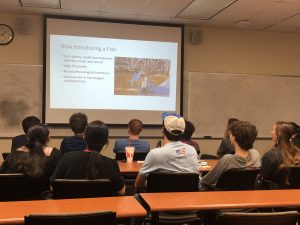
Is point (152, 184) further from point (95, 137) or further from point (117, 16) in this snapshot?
point (117, 16)

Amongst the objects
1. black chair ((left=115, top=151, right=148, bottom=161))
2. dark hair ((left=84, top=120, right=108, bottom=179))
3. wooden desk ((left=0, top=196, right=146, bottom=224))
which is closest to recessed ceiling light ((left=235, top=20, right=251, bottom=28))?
black chair ((left=115, top=151, right=148, bottom=161))

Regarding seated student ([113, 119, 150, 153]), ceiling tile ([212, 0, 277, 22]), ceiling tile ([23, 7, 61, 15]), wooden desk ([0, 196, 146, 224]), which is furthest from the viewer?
ceiling tile ([23, 7, 61, 15])

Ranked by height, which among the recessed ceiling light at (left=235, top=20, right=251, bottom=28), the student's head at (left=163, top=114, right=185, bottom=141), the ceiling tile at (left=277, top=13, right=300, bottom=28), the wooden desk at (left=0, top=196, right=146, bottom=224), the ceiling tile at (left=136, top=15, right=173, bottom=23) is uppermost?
the ceiling tile at (left=277, top=13, right=300, bottom=28)

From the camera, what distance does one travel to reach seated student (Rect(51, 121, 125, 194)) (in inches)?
95.5

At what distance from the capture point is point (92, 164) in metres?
2.41

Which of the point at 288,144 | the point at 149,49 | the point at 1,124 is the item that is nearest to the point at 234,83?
the point at 149,49

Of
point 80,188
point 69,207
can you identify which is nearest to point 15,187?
point 80,188

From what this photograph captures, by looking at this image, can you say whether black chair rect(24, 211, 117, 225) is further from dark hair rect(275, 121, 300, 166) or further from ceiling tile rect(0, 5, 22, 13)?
ceiling tile rect(0, 5, 22, 13)

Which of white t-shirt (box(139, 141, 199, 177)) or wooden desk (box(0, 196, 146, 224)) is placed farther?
white t-shirt (box(139, 141, 199, 177))

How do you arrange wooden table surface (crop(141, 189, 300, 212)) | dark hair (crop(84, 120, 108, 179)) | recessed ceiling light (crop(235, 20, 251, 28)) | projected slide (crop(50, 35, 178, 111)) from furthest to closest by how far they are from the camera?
recessed ceiling light (crop(235, 20, 251, 28)) → projected slide (crop(50, 35, 178, 111)) → dark hair (crop(84, 120, 108, 179)) → wooden table surface (crop(141, 189, 300, 212))

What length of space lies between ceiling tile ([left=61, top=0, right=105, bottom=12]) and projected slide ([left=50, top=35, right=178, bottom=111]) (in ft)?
1.85

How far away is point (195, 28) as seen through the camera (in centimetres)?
627

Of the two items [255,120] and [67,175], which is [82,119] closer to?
[67,175]

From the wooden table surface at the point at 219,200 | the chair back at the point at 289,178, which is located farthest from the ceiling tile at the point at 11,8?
the chair back at the point at 289,178
